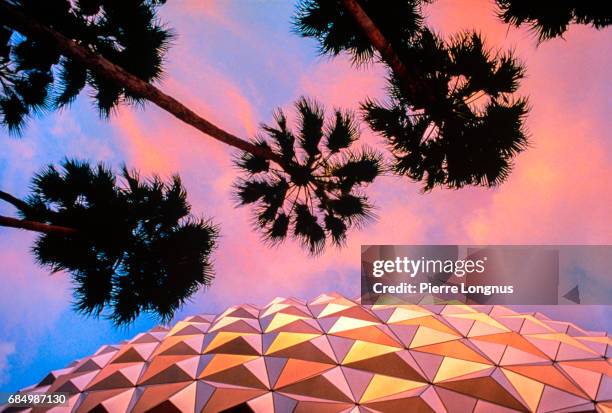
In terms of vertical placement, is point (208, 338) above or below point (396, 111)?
below

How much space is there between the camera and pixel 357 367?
8.91 m

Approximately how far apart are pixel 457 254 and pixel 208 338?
8610 mm

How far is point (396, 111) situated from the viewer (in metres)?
4.42

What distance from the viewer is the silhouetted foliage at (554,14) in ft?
10.1

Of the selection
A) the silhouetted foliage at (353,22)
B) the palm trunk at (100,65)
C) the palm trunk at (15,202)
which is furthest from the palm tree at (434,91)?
the palm trunk at (15,202)

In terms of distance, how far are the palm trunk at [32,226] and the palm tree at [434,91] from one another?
4.73m

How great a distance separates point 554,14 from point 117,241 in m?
6.73

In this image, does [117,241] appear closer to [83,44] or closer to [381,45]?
[83,44]

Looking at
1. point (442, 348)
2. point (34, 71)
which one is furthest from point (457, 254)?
point (34, 71)

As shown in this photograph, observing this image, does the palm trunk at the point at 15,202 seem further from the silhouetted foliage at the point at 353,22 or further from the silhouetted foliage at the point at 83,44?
the silhouetted foliage at the point at 353,22

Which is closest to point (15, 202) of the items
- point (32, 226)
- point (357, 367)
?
point (32, 226)

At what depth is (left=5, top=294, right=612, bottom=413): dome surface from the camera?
786 cm

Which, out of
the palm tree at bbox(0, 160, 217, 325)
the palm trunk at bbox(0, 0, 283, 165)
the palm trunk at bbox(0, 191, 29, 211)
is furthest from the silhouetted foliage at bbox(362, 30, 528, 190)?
the palm trunk at bbox(0, 191, 29, 211)

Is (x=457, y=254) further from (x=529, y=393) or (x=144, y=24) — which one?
(x=144, y=24)
